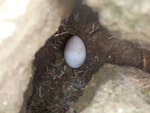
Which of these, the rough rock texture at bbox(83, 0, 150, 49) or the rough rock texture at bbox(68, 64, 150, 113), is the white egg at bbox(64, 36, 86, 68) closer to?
the rough rock texture at bbox(68, 64, 150, 113)

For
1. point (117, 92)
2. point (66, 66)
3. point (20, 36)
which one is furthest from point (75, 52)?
point (20, 36)

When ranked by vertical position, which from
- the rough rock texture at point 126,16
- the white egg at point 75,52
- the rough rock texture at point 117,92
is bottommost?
the rough rock texture at point 117,92

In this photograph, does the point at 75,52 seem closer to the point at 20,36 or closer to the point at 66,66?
the point at 66,66

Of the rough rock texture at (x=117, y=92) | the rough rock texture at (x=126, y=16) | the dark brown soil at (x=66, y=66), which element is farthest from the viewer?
the dark brown soil at (x=66, y=66)

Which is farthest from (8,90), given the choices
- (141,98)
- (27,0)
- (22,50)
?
(141,98)

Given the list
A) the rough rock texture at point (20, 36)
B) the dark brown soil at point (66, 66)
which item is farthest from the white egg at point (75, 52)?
the rough rock texture at point (20, 36)

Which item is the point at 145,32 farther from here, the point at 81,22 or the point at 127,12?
the point at 81,22

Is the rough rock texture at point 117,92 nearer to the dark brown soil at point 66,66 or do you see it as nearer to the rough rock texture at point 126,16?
the dark brown soil at point 66,66
